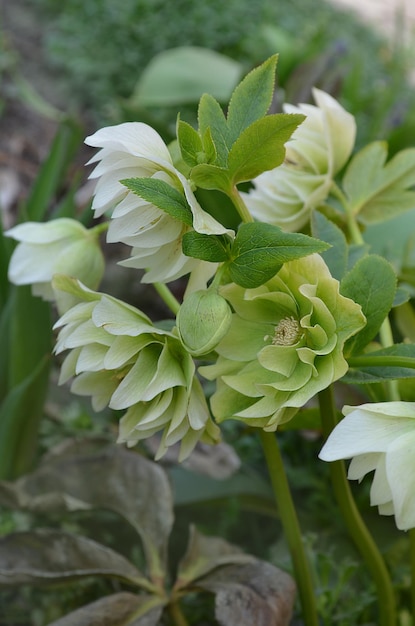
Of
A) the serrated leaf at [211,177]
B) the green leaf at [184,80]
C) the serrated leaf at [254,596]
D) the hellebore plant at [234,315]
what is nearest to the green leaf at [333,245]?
the hellebore plant at [234,315]

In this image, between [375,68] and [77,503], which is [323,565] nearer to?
[77,503]

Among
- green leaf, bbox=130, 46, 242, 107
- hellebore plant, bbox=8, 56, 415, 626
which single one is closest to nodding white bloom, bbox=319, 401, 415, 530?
hellebore plant, bbox=8, 56, 415, 626

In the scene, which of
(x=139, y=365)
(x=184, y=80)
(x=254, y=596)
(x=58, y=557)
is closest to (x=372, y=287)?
(x=139, y=365)

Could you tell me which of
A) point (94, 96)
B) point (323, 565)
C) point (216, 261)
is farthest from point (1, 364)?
point (94, 96)

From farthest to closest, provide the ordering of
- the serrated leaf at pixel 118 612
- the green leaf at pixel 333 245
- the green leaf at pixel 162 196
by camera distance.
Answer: the serrated leaf at pixel 118 612 < the green leaf at pixel 333 245 < the green leaf at pixel 162 196

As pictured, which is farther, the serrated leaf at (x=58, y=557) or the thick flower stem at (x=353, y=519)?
the serrated leaf at (x=58, y=557)

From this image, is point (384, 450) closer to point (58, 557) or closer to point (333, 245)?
point (333, 245)

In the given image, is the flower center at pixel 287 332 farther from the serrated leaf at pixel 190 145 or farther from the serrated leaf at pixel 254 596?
the serrated leaf at pixel 254 596

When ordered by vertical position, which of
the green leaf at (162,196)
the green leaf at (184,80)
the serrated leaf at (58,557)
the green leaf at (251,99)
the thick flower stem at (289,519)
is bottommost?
the serrated leaf at (58,557)
